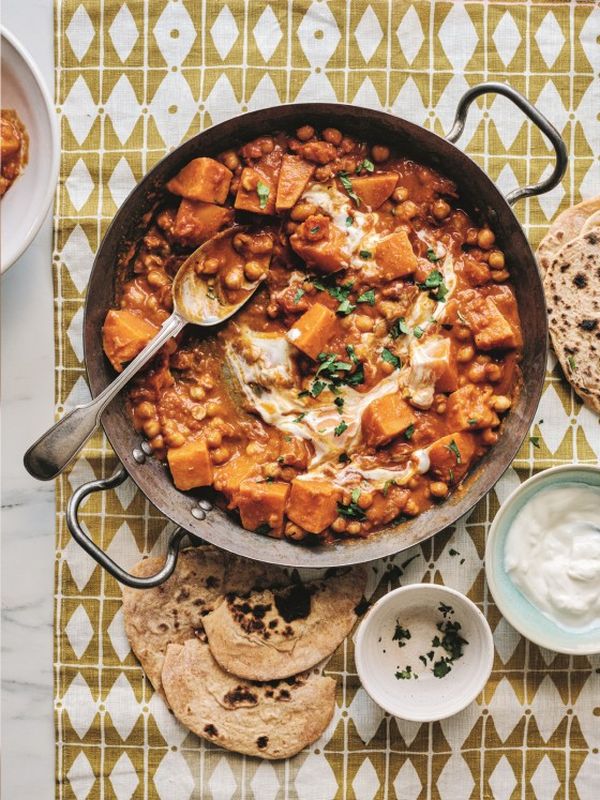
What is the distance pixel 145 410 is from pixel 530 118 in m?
2.22

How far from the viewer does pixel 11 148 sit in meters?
3.65

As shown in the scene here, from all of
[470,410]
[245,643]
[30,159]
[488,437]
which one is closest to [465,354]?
[470,410]

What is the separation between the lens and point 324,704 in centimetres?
396

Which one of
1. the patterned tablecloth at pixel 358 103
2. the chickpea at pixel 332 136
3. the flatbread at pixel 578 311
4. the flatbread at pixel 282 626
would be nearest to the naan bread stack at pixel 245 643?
the flatbread at pixel 282 626

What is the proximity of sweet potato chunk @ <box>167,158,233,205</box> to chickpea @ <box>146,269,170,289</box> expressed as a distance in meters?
0.39

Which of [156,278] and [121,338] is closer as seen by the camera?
[121,338]

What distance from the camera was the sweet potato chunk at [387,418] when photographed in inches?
145

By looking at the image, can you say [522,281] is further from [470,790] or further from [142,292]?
[470,790]

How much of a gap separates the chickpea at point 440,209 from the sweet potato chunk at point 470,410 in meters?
0.83

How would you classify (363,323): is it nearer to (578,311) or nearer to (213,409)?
(213,409)

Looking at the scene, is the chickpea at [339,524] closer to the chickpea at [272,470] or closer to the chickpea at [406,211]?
the chickpea at [272,470]

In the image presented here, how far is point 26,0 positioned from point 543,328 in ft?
10.1

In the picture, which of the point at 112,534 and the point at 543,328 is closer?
the point at 543,328

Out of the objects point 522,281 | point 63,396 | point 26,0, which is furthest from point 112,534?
point 26,0
